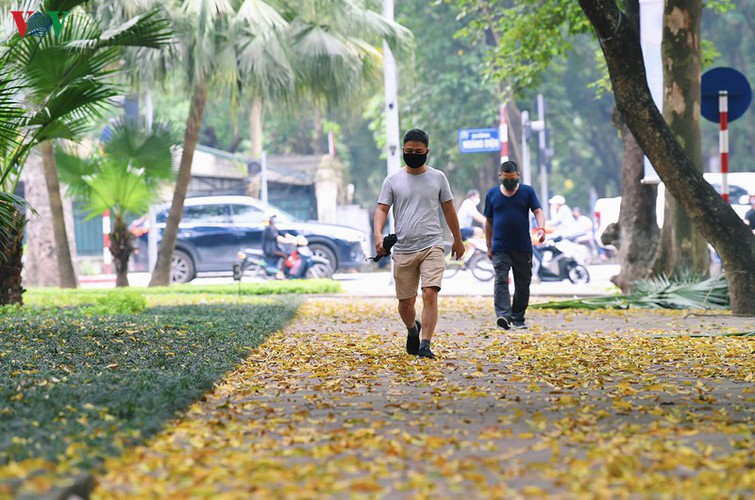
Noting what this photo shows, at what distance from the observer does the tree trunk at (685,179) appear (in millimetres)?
14562

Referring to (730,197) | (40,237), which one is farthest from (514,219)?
(730,197)

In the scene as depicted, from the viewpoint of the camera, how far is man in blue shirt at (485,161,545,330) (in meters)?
13.7

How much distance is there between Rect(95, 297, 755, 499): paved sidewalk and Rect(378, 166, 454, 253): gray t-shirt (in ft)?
3.11

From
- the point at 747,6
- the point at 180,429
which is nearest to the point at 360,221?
the point at 747,6

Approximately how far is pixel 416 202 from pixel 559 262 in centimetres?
1599

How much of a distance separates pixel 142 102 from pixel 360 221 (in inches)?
384

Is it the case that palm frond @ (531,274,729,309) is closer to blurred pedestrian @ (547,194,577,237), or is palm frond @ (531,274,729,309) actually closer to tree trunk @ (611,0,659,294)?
tree trunk @ (611,0,659,294)

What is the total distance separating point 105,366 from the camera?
945cm

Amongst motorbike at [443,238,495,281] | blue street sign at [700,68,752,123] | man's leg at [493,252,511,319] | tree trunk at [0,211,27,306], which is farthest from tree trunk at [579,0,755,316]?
motorbike at [443,238,495,281]

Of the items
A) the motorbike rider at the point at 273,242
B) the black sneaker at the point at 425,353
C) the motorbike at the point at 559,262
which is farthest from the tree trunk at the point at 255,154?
the black sneaker at the point at 425,353

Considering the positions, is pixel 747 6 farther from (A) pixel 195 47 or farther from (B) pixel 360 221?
(A) pixel 195 47

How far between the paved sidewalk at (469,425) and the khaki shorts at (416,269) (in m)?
0.58

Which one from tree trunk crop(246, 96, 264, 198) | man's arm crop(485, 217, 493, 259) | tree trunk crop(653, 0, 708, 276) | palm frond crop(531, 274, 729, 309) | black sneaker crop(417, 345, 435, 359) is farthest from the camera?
tree trunk crop(246, 96, 264, 198)

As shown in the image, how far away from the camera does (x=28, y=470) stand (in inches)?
207
